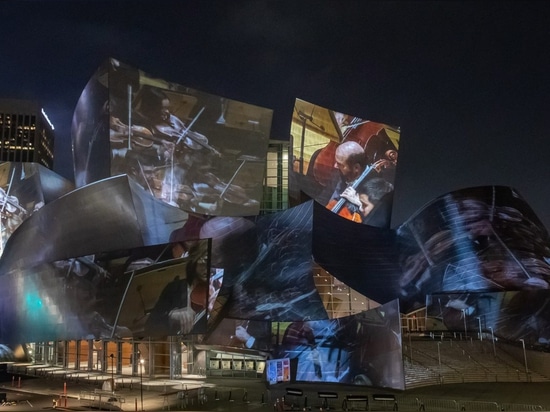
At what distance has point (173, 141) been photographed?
38.9m

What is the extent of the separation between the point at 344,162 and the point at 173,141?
16.2 metres

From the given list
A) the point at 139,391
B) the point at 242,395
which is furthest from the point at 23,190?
the point at 242,395

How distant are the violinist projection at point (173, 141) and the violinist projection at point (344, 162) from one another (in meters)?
4.98

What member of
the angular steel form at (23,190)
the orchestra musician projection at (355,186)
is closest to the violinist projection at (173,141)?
the angular steel form at (23,190)

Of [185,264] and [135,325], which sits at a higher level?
[185,264]

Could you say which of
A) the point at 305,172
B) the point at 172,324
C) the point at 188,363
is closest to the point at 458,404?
the point at 172,324

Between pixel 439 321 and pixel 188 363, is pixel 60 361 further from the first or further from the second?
pixel 439 321

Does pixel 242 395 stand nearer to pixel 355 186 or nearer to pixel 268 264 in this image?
pixel 268 264

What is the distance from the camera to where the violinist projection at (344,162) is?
46.1m

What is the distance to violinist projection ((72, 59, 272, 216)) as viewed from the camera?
1458 inches

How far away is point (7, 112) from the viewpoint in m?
123

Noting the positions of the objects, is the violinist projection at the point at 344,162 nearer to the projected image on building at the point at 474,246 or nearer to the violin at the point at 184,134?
the violin at the point at 184,134

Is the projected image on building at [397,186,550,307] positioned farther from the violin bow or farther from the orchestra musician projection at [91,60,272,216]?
the orchestra musician projection at [91,60,272,216]

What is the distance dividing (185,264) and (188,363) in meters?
5.98
